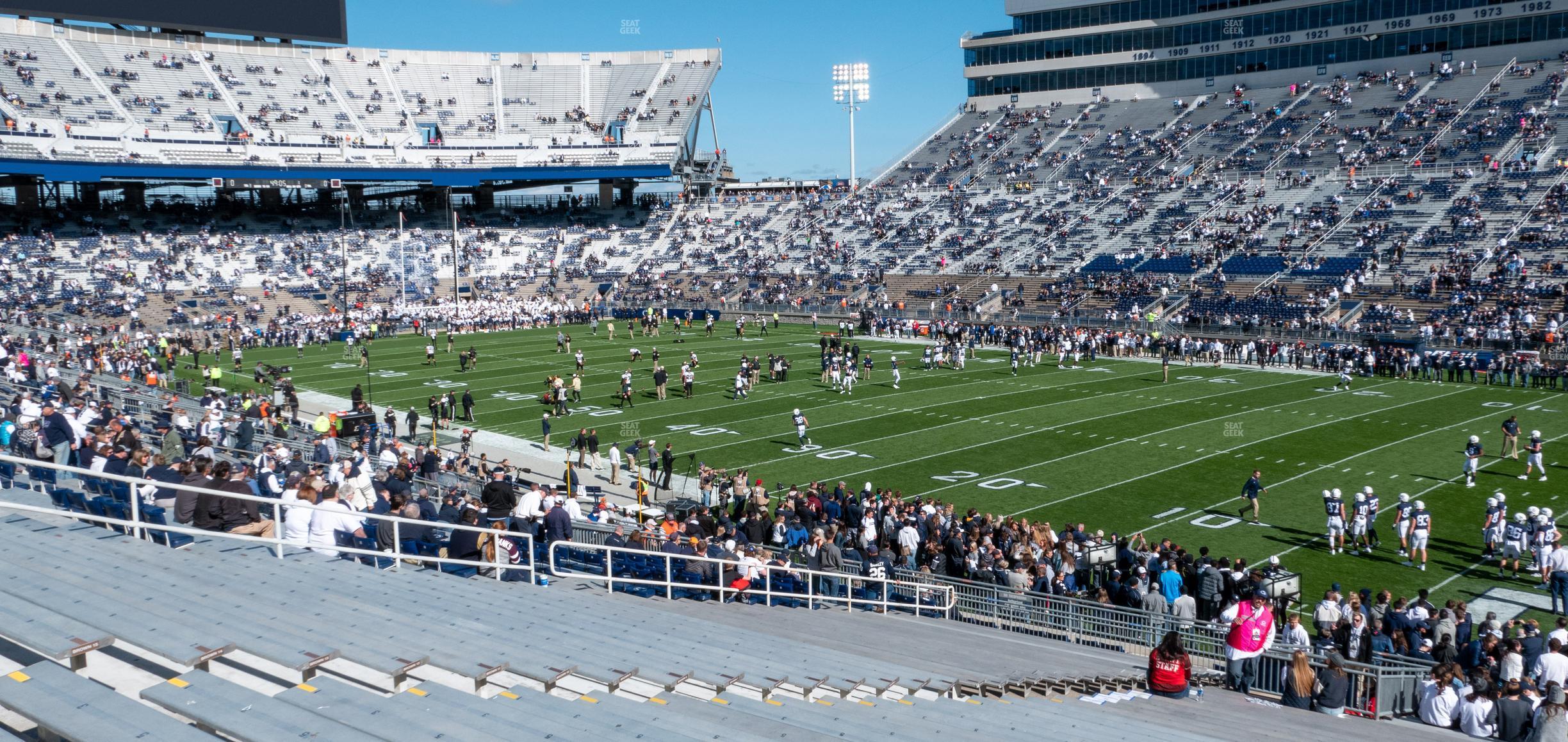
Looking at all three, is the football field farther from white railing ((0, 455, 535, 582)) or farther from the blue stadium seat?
the blue stadium seat

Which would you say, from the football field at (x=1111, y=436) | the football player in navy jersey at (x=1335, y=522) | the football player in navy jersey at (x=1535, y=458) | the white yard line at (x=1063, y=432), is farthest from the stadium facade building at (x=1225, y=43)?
the football player in navy jersey at (x=1335, y=522)

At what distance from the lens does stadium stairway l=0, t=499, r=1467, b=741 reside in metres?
5.30

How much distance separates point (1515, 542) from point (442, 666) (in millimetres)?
14519

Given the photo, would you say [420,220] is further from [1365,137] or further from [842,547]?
[842,547]

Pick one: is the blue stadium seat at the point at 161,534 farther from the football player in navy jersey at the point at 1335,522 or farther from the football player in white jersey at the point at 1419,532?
the football player in white jersey at the point at 1419,532

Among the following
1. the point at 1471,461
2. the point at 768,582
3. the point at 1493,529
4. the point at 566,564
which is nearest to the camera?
the point at 768,582

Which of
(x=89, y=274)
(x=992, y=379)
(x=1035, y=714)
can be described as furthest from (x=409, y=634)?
(x=89, y=274)

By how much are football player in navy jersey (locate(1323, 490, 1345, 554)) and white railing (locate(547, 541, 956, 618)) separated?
6.92m

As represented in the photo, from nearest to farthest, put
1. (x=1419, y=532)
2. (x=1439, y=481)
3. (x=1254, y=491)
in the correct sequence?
(x=1419, y=532) → (x=1254, y=491) → (x=1439, y=481)

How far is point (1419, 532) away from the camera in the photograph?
1523 centimetres

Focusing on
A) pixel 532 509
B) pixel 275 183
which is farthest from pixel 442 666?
pixel 275 183

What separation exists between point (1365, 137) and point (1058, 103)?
21.4 m

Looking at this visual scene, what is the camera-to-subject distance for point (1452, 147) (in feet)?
169

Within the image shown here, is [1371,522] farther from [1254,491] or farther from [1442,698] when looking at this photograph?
[1442,698]
